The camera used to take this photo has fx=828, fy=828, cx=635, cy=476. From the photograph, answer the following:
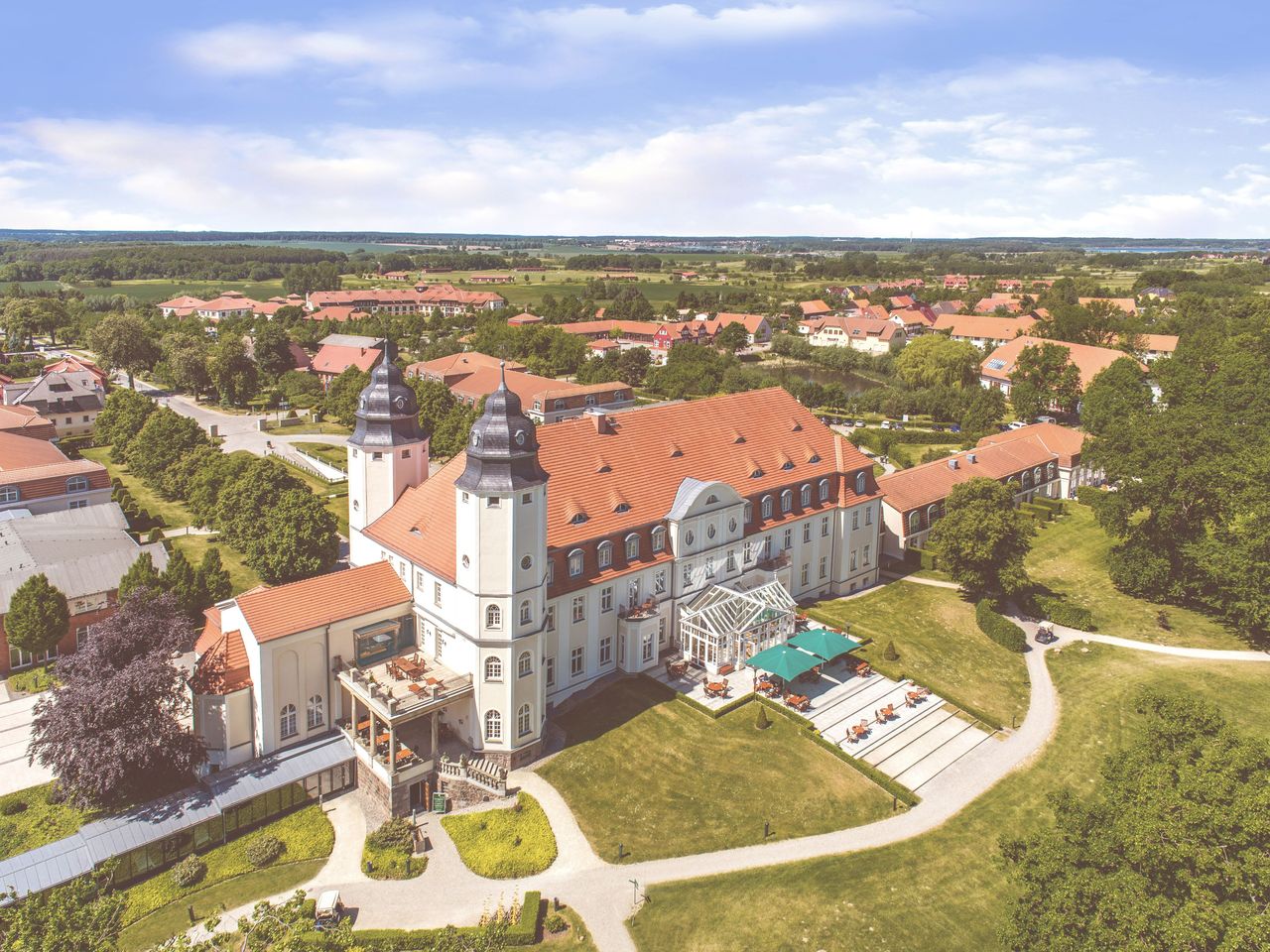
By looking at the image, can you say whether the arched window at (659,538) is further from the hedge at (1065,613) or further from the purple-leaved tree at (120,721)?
the hedge at (1065,613)

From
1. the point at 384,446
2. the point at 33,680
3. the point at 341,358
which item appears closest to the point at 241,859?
the point at 384,446

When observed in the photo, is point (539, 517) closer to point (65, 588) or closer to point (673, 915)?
point (673, 915)

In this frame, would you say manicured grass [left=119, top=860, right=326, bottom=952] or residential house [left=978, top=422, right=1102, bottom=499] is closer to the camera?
manicured grass [left=119, top=860, right=326, bottom=952]

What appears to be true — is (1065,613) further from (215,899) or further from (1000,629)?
(215,899)

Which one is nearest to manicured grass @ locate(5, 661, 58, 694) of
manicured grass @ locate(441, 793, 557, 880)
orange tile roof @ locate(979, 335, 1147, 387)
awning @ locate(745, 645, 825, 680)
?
manicured grass @ locate(441, 793, 557, 880)

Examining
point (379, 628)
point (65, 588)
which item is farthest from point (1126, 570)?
point (65, 588)

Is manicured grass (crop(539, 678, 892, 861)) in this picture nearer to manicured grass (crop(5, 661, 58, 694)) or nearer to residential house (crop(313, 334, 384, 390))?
manicured grass (crop(5, 661, 58, 694))

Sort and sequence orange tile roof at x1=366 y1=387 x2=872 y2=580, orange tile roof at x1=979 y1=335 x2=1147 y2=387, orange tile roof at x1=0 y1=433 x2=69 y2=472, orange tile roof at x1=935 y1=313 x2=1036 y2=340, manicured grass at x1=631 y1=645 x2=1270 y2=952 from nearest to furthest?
1. manicured grass at x1=631 y1=645 x2=1270 y2=952
2. orange tile roof at x1=366 y1=387 x2=872 y2=580
3. orange tile roof at x1=0 y1=433 x2=69 y2=472
4. orange tile roof at x1=979 y1=335 x2=1147 y2=387
5. orange tile roof at x1=935 y1=313 x2=1036 y2=340
